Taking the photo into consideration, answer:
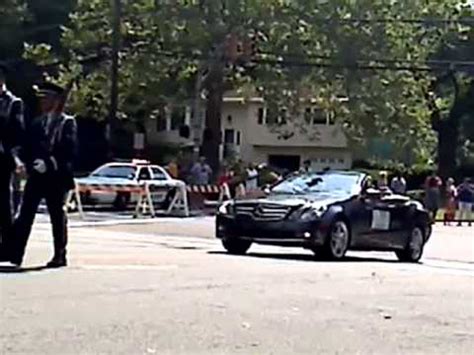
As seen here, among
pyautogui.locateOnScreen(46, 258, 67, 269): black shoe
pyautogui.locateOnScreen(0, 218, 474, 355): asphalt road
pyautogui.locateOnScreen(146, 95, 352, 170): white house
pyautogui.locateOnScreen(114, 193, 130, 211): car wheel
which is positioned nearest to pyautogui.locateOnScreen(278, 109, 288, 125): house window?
pyautogui.locateOnScreen(114, 193, 130, 211): car wheel

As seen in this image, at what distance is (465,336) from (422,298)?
267cm

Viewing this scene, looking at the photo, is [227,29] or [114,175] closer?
[114,175]

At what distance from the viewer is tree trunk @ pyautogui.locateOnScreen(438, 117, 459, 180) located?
80000 millimetres

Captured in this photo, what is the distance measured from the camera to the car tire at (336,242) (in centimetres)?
2025

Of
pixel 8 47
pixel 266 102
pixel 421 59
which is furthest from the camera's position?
pixel 8 47

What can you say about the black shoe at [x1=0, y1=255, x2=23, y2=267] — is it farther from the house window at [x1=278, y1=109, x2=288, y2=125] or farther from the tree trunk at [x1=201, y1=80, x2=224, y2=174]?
the house window at [x1=278, y1=109, x2=288, y2=125]

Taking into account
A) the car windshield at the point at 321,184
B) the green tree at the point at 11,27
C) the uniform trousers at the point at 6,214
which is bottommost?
the car windshield at the point at 321,184

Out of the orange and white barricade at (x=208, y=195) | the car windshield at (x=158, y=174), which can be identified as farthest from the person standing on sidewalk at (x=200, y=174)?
the car windshield at (x=158, y=174)

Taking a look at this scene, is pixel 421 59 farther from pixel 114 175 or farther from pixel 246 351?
pixel 246 351

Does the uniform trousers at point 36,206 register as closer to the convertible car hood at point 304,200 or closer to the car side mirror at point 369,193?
the convertible car hood at point 304,200

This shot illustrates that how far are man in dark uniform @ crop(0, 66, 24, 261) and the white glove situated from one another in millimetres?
155

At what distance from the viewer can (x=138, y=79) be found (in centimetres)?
5456

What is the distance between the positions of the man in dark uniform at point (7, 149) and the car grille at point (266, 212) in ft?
23.8

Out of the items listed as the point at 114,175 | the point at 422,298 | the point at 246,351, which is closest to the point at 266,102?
the point at 114,175
